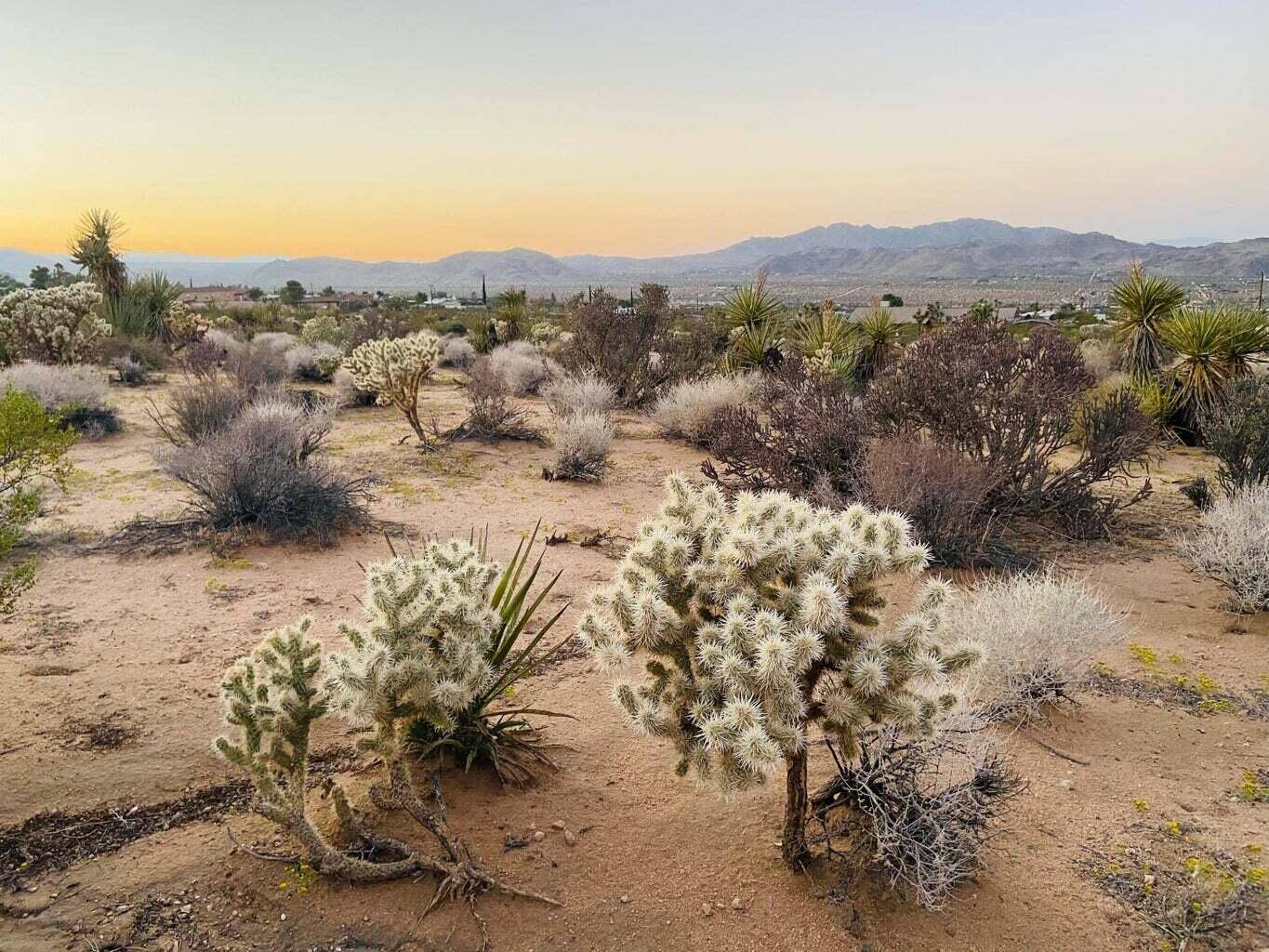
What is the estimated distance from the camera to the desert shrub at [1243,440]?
8.12 m

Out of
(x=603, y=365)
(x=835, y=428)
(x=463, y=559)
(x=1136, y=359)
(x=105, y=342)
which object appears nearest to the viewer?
(x=463, y=559)

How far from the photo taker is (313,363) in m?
20.0

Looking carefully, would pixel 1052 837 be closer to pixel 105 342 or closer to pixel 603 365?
pixel 603 365

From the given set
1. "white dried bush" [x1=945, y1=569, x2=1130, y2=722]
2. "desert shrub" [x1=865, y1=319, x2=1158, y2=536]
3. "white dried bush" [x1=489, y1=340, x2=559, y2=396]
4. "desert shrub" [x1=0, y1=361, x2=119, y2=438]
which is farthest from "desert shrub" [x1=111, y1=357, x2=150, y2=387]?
"white dried bush" [x1=945, y1=569, x2=1130, y2=722]

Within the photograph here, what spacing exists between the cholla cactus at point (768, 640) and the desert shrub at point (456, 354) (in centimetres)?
2028

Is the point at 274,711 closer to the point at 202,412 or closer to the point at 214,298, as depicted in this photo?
the point at 202,412

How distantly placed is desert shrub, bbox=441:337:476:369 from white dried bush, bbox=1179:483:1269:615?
61.9 feet

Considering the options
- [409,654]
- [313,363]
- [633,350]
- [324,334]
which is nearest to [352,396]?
[313,363]

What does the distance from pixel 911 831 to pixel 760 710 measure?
0.92 metres

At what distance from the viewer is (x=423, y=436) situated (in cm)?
1230

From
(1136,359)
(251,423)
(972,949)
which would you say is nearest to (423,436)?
(251,423)

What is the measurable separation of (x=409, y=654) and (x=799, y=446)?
597cm

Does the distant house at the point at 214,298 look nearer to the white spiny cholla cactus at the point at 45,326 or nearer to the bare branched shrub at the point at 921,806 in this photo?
the white spiny cholla cactus at the point at 45,326

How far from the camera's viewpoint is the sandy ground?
2979 millimetres
